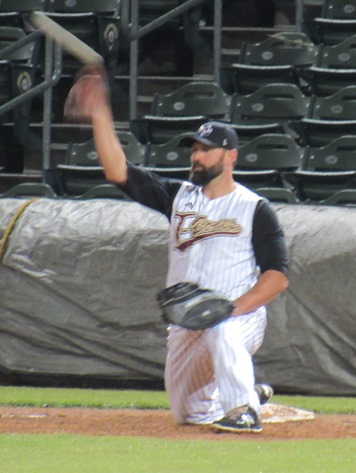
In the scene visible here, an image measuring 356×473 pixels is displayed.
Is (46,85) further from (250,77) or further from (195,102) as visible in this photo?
(250,77)

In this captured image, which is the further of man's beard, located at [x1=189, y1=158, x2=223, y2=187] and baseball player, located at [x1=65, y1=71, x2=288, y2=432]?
man's beard, located at [x1=189, y1=158, x2=223, y2=187]

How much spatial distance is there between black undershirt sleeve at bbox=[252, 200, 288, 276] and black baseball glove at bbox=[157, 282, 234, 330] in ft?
0.90

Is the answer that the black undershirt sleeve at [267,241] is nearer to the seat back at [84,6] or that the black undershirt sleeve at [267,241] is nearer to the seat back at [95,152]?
the seat back at [95,152]

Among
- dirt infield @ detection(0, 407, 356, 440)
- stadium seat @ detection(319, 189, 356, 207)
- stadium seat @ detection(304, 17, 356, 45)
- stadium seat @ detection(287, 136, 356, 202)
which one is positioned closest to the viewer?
dirt infield @ detection(0, 407, 356, 440)

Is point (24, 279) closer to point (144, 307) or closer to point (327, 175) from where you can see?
point (144, 307)

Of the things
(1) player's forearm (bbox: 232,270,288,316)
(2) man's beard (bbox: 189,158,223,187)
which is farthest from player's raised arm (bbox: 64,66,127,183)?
(1) player's forearm (bbox: 232,270,288,316)

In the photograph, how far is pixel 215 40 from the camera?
10.8m

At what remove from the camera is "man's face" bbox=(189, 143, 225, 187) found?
5.89 metres

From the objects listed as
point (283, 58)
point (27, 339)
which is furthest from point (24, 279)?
point (283, 58)

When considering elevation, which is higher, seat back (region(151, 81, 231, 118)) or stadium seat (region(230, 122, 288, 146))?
seat back (region(151, 81, 231, 118))

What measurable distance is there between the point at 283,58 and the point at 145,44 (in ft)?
5.43

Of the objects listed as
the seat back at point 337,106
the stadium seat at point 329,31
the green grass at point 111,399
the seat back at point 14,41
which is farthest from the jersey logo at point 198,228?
the seat back at point 14,41

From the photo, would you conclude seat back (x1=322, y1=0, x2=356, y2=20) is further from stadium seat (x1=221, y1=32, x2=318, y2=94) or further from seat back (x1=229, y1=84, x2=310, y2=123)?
seat back (x1=229, y1=84, x2=310, y2=123)

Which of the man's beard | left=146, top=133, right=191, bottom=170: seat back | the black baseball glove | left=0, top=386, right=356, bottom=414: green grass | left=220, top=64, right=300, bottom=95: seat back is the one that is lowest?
left=0, top=386, right=356, bottom=414: green grass
